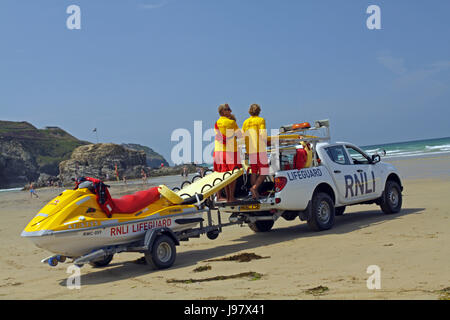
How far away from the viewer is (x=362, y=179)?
12.9m

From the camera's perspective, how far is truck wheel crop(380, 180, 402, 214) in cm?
1356

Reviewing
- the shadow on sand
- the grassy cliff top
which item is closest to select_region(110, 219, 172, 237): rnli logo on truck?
the shadow on sand

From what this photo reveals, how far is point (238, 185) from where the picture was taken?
460 inches

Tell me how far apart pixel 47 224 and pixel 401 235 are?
654 cm

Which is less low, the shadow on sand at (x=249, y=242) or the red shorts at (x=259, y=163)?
the red shorts at (x=259, y=163)

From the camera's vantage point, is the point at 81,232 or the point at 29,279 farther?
the point at 29,279

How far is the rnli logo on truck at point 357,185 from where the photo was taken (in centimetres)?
1245

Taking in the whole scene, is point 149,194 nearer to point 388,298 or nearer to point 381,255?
point 381,255

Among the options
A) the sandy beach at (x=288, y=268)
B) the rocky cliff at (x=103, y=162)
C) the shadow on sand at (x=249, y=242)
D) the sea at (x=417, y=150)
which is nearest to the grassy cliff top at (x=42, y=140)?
the rocky cliff at (x=103, y=162)

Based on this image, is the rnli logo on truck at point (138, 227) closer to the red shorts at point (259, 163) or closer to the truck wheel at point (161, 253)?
the truck wheel at point (161, 253)

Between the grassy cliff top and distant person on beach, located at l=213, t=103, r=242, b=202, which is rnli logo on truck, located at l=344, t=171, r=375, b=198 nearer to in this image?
distant person on beach, located at l=213, t=103, r=242, b=202

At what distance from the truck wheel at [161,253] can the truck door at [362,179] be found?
5.13m

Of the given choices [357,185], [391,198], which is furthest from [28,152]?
[357,185]
